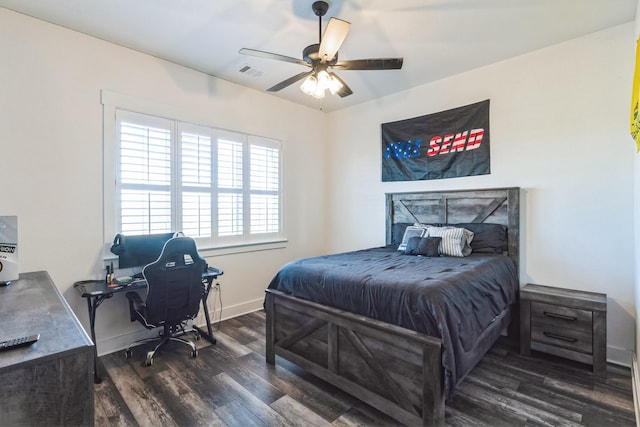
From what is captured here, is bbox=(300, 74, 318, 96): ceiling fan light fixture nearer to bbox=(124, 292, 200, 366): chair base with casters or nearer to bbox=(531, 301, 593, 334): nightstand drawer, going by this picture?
bbox=(124, 292, 200, 366): chair base with casters

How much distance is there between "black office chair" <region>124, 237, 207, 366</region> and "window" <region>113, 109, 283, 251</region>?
0.75 meters

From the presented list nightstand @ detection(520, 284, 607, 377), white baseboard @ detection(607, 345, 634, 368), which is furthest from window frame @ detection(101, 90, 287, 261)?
white baseboard @ detection(607, 345, 634, 368)

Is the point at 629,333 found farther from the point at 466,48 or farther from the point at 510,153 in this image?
the point at 466,48

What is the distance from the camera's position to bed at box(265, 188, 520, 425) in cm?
183

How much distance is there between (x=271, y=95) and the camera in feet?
14.3

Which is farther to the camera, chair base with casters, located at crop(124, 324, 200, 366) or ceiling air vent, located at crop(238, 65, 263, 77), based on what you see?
ceiling air vent, located at crop(238, 65, 263, 77)

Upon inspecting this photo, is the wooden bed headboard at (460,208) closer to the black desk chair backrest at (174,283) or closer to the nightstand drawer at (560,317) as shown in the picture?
the nightstand drawer at (560,317)

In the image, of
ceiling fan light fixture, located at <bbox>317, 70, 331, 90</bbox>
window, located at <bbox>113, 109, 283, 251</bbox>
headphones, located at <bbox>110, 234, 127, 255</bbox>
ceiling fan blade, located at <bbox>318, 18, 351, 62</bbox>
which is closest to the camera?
ceiling fan blade, located at <bbox>318, 18, 351, 62</bbox>

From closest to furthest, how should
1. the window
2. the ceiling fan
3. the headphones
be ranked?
the ceiling fan, the headphones, the window

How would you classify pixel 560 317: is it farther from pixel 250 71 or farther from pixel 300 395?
pixel 250 71

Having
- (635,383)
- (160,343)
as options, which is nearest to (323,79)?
(160,343)

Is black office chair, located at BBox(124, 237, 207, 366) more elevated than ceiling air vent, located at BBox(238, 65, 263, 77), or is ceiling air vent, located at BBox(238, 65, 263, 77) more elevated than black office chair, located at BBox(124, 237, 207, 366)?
ceiling air vent, located at BBox(238, 65, 263, 77)

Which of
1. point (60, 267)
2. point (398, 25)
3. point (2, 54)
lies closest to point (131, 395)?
point (60, 267)

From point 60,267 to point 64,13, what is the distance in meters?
2.13
